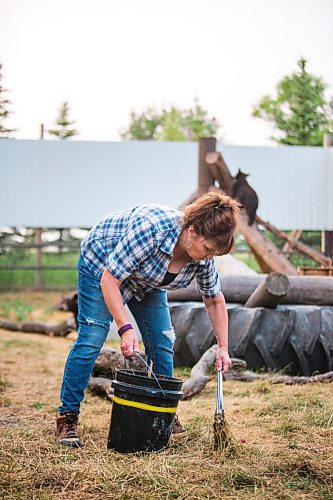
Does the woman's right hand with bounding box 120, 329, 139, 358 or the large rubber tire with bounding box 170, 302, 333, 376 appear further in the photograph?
the large rubber tire with bounding box 170, 302, 333, 376

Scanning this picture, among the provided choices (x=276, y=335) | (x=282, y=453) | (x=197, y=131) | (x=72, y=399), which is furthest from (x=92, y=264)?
(x=197, y=131)

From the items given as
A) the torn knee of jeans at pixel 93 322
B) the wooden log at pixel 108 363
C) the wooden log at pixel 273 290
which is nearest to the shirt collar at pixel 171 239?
the torn knee of jeans at pixel 93 322

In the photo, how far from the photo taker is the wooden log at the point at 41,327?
8656 millimetres

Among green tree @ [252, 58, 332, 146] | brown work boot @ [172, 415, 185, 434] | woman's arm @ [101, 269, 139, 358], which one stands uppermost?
green tree @ [252, 58, 332, 146]

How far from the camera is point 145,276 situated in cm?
327

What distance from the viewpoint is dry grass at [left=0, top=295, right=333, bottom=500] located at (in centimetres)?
272

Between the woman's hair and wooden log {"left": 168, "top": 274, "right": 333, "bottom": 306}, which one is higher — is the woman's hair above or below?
→ above

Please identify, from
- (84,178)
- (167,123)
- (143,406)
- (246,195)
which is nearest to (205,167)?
(246,195)

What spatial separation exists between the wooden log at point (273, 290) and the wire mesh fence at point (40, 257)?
664cm

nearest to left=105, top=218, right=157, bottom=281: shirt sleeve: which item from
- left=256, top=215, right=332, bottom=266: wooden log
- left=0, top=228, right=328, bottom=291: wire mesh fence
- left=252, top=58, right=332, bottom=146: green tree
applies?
left=256, top=215, right=332, bottom=266: wooden log

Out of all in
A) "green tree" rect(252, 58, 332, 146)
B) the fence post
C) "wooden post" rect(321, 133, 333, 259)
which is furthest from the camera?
Result: "green tree" rect(252, 58, 332, 146)

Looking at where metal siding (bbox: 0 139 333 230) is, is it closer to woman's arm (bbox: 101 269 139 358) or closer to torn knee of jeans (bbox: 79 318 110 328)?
torn knee of jeans (bbox: 79 318 110 328)

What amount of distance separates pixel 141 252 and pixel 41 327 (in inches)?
233

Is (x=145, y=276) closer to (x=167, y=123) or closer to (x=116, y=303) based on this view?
(x=116, y=303)
